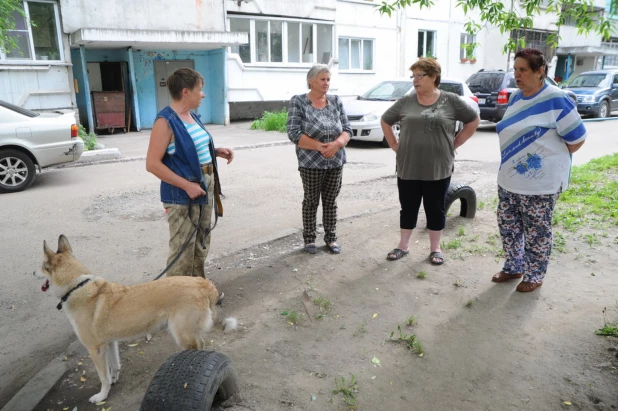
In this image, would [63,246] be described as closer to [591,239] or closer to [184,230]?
[184,230]

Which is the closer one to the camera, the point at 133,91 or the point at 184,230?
the point at 184,230

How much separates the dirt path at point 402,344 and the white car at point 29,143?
205 inches

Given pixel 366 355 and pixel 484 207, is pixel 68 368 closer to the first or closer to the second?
pixel 366 355

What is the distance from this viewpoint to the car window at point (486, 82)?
15.5 m

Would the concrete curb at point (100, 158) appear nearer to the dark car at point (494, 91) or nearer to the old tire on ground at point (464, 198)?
the old tire on ground at point (464, 198)

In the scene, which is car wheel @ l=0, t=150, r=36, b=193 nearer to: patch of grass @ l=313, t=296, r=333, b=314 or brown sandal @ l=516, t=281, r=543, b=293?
patch of grass @ l=313, t=296, r=333, b=314

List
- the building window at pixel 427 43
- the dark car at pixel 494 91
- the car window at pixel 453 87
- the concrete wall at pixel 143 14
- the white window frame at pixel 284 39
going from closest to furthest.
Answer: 1. the car window at pixel 453 87
2. the concrete wall at pixel 143 14
3. the dark car at pixel 494 91
4. the white window frame at pixel 284 39
5. the building window at pixel 427 43

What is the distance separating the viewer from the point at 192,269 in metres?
3.58

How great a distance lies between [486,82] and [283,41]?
310 inches

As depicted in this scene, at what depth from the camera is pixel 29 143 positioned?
8172 mm

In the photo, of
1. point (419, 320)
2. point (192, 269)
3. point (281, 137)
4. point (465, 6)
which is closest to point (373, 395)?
point (419, 320)

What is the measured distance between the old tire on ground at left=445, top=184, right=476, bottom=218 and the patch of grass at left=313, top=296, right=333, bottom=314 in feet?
7.97

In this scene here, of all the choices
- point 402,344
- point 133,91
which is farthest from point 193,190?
point 133,91

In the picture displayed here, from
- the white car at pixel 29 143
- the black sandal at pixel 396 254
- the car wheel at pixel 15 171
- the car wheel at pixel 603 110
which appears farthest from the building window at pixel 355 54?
the black sandal at pixel 396 254
